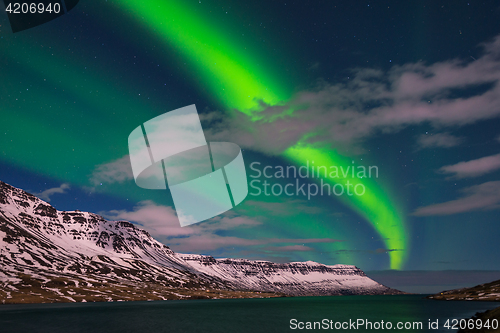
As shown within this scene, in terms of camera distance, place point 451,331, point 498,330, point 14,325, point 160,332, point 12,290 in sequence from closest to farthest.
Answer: point 498,330 → point 451,331 → point 160,332 → point 14,325 → point 12,290

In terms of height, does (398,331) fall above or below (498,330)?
below

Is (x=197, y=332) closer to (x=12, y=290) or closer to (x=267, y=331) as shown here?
(x=267, y=331)

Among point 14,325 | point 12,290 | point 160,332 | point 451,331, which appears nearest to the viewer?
point 451,331

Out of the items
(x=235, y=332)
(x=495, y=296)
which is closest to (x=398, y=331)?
(x=235, y=332)

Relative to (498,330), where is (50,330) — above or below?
below

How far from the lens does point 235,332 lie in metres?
74.3

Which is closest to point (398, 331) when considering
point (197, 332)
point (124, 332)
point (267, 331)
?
point (267, 331)

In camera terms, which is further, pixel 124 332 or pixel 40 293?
pixel 40 293

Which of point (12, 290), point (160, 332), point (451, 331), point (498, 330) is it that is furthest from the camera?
point (12, 290)

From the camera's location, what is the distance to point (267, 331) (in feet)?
246

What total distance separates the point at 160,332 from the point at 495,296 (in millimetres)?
219780

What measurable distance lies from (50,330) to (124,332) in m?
18.0

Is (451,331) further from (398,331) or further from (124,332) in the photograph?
(124,332)

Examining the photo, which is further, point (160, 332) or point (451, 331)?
point (160, 332)
